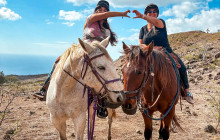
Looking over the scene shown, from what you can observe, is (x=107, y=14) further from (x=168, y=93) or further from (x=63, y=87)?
(x=168, y=93)

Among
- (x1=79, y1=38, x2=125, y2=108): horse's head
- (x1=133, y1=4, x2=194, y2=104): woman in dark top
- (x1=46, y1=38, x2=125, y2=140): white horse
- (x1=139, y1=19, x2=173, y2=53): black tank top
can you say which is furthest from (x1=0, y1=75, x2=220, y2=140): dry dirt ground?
(x1=79, y1=38, x2=125, y2=108): horse's head

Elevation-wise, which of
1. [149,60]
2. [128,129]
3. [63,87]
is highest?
[149,60]

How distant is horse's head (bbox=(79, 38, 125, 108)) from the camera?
2.29 meters

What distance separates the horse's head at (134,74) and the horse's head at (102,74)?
0.51 m

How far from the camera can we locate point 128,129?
584cm

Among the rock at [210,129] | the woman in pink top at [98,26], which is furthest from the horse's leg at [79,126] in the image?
the rock at [210,129]

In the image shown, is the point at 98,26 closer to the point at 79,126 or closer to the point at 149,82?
the point at 149,82

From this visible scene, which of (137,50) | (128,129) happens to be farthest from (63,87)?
(128,129)

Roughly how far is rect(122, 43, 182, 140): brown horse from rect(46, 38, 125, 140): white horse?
539 millimetres

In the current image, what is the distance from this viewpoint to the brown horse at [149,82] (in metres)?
2.86

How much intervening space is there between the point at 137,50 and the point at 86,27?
142cm

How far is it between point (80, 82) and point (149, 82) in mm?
1336

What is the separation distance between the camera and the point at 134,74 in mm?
2832

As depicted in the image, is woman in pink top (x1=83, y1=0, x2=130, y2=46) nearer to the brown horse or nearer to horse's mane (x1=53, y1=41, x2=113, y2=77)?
the brown horse
